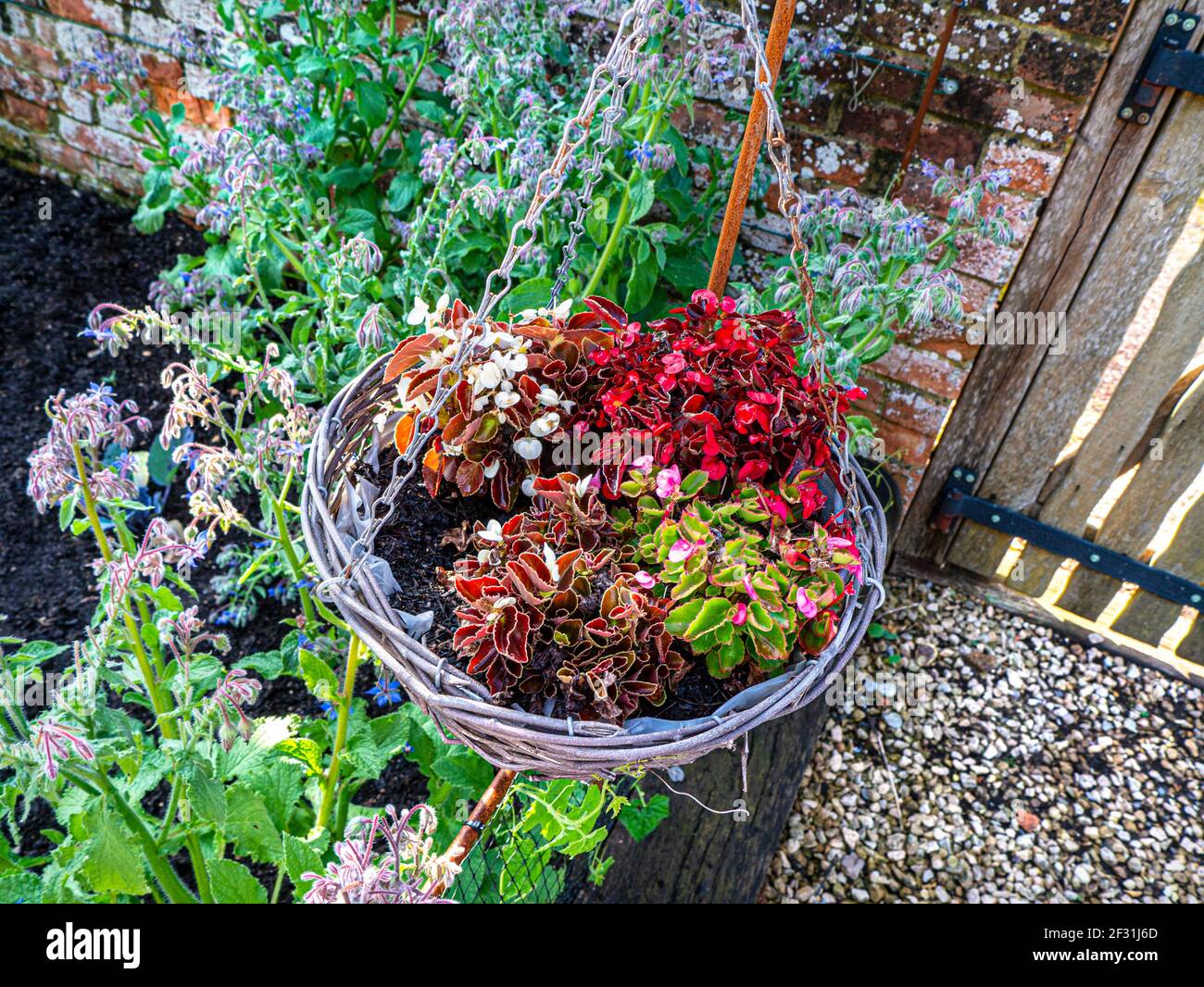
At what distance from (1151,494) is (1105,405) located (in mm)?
297

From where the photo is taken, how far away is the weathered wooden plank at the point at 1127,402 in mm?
2174

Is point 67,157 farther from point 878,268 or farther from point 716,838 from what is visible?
point 716,838

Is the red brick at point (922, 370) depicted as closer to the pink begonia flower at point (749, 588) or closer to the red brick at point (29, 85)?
the pink begonia flower at point (749, 588)

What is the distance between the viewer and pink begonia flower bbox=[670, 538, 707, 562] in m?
1.19

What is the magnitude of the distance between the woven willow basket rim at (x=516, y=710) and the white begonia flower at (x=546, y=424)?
328mm

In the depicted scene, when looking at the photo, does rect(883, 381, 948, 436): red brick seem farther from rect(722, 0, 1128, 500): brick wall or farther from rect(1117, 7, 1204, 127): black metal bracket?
rect(1117, 7, 1204, 127): black metal bracket

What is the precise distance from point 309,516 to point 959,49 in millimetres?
1913

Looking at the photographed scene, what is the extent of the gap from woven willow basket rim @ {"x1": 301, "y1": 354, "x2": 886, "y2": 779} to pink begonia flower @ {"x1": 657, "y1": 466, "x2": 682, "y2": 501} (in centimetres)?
31

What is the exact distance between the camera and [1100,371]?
2373 millimetres

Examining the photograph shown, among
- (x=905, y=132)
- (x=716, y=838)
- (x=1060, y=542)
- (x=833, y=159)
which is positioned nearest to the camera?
(x=716, y=838)

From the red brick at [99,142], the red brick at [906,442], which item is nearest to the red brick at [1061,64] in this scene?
the red brick at [906,442]

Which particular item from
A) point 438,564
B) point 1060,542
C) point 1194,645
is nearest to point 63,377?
point 438,564

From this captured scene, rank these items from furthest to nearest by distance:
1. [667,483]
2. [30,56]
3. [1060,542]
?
[30,56] < [1060,542] < [667,483]
